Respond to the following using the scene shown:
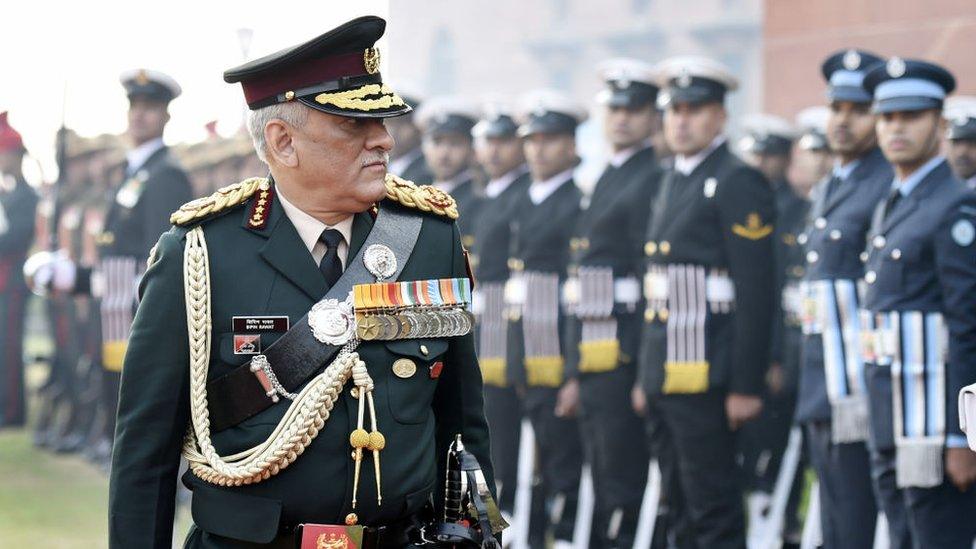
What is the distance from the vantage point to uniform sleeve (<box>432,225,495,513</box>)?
3984 millimetres

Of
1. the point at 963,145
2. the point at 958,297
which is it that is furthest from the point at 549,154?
the point at 958,297

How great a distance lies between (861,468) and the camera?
694cm

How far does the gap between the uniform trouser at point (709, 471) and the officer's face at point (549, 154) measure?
1.88 m

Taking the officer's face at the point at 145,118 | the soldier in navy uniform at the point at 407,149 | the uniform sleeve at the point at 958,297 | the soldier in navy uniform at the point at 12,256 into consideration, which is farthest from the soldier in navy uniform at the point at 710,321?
the soldier in navy uniform at the point at 12,256

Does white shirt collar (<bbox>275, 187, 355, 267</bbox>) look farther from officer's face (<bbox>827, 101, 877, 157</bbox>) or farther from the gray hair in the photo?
officer's face (<bbox>827, 101, 877, 157</bbox>)

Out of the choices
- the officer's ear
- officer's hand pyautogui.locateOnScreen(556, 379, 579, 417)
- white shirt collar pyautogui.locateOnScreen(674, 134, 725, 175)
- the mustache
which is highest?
white shirt collar pyautogui.locateOnScreen(674, 134, 725, 175)

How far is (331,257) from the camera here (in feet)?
12.6

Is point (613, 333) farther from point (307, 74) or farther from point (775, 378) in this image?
point (307, 74)

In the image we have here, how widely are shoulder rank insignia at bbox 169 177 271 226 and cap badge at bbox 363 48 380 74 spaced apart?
1.17 feet

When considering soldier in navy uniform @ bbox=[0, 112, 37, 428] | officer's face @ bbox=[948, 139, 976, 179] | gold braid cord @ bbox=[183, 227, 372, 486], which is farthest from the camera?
soldier in navy uniform @ bbox=[0, 112, 37, 428]

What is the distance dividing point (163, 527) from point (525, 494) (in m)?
5.83

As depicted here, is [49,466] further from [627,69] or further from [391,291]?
[391,291]

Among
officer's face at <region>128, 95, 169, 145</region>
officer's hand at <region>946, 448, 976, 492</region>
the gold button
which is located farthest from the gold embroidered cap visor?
officer's face at <region>128, 95, 169, 145</region>

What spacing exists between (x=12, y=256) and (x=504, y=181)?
7.09 m
